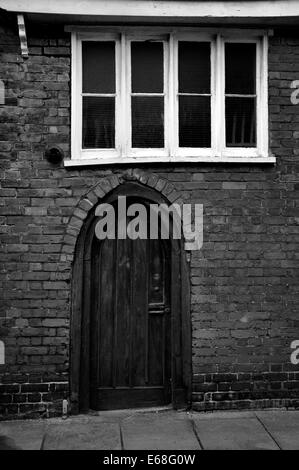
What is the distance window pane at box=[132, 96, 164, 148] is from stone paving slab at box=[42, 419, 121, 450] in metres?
3.08

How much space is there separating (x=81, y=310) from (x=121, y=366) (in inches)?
31.3

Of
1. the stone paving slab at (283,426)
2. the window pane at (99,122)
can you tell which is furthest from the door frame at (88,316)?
the stone paving slab at (283,426)

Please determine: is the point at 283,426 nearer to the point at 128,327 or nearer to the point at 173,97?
the point at 128,327

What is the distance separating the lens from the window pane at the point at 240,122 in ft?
19.2

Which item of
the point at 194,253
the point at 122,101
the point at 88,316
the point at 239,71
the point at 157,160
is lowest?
the point at 88,316

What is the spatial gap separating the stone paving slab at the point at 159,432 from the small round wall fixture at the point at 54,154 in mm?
2900

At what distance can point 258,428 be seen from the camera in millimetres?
5062

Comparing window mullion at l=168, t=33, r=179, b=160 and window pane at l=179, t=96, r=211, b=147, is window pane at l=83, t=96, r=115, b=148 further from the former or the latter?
window pane at l=179, t=96, r=211, b=147

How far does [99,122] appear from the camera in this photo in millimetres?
5785

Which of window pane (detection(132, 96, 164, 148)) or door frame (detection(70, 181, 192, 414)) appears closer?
door frame (detection(70, 181, 192, 414))

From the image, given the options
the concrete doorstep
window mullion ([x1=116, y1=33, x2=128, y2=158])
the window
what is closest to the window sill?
the window

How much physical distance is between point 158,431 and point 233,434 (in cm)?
74

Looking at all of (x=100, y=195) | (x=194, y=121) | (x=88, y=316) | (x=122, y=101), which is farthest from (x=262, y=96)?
(x=88, y=316)

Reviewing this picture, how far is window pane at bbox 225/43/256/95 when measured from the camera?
588 centimetres
